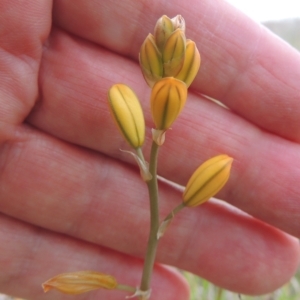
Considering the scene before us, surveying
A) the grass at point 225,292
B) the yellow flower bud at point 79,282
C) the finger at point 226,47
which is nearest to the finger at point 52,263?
the grass at point 225,292

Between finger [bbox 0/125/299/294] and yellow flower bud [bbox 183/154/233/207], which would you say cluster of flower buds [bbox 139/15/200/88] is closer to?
yellow flower bud [bbox 183/154/233/207]

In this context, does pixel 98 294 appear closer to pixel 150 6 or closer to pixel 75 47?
pixel 75 47

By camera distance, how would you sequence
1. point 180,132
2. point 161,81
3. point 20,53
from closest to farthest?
point 161,81 < point 20,53 < point 180,132

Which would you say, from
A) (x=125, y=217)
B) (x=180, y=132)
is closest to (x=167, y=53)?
(x=180, y=132)

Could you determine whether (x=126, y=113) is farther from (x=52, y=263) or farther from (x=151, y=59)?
(x=52, y=263)

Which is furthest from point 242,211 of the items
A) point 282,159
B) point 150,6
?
point 150,6

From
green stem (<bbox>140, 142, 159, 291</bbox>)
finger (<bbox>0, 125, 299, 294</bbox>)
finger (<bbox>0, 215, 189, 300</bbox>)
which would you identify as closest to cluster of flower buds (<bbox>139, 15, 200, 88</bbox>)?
green stem (<bbox>140, 142, 159, 291</bbox>)

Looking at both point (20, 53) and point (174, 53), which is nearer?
point (174, 53)
